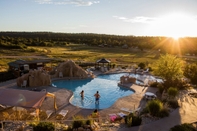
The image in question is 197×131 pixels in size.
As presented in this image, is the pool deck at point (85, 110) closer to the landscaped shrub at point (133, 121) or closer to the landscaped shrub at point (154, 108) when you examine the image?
the landscaped shrub at point (154, 108)

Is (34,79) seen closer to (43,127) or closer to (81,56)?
(43,127)

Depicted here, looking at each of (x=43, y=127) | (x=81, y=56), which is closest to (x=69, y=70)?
(x=43, y=127)

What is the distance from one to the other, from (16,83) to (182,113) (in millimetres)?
19784

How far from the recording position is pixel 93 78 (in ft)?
97.8

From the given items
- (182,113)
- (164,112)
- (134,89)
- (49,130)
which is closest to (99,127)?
(49,130)

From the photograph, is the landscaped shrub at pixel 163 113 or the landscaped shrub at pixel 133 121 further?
the landscaped shrub at pixel 163 113

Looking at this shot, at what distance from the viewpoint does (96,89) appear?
24547 mm

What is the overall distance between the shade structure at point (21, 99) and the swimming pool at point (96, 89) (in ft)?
18.7

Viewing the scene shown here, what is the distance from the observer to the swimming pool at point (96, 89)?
19516 mm

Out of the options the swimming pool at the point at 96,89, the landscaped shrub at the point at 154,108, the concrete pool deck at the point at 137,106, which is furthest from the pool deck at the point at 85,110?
the landscaped shrub at the point at 154,108

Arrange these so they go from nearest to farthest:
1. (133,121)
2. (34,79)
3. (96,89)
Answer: (133,121)
(34,79)
(96,89)

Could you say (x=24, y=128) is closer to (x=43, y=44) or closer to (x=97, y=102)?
(x=97, y=102)

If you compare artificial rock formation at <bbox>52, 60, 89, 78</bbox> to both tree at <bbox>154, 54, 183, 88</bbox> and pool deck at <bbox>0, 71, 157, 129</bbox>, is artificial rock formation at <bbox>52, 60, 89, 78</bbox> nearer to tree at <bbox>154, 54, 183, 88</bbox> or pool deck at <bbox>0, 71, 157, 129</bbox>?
pool deck at <bbox>0, 71, 157, 129</bbox>

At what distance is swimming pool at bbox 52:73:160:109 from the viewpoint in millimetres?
19516
